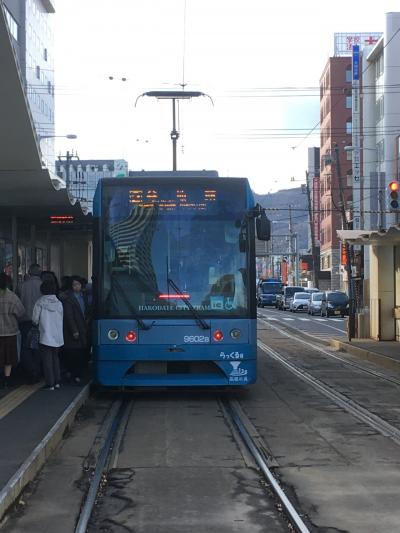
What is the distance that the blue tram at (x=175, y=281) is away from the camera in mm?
10898

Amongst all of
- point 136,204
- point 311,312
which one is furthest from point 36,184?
point 311,312

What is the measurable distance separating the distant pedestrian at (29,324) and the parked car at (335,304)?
1410 inches

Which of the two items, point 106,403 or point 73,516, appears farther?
point 106,403

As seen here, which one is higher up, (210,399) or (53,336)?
(53,336)

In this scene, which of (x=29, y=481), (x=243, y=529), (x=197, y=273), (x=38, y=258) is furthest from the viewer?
(x=38, y=258)

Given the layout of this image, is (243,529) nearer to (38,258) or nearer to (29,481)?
(29,481)

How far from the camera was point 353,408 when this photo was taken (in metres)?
11.1

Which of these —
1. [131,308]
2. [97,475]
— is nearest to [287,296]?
[131,308]

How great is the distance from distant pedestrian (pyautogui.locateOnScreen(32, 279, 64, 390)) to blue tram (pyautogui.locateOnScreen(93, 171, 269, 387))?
0.76m

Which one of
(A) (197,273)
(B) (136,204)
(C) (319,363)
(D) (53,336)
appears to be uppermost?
(B) (136,204)

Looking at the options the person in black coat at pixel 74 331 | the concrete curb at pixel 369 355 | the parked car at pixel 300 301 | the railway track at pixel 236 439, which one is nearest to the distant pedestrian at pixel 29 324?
the person in black coat at pixel 74 331

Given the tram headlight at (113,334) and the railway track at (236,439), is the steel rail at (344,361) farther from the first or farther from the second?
the tram headlight at (113,334)

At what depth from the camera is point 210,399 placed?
11891 millimetres

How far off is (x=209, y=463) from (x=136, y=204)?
4730 millimetres
